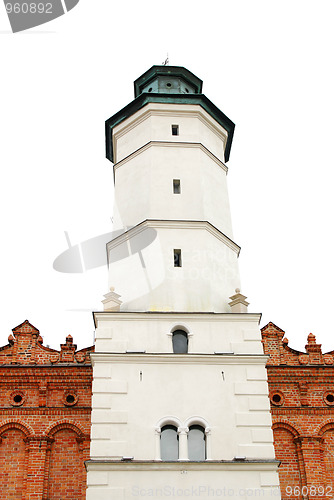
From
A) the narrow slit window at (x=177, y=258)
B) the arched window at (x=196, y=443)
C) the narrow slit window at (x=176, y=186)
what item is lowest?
the arched window at (x=196, y=443)

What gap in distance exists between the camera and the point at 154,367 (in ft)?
49.1

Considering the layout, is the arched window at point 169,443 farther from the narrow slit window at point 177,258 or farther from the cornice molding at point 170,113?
the cornice molding at point 170,113

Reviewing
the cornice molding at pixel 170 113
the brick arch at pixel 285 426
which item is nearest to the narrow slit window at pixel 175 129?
the cornice molding at pixel 170 113

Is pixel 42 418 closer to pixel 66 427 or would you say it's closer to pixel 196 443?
pixel 66 427

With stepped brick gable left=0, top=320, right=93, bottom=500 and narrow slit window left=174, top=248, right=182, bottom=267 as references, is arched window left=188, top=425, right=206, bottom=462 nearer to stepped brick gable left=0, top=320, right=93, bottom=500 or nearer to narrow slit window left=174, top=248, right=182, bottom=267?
stepped brick gable left=0, top=320, right=93, bottom=500

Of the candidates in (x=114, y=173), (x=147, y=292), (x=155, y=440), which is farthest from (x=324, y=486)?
(x=114, y=173)

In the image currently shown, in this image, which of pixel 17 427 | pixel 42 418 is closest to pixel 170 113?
pixel 42 418

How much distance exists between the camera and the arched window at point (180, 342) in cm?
1555

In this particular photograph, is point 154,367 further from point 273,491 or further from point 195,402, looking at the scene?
point 273,491

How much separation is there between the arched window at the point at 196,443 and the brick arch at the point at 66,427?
12.2ft

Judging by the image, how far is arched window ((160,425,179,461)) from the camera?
13930mm

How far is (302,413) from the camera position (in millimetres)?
17203

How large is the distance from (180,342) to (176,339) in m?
0.13

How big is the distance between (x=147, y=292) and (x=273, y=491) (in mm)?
5902
